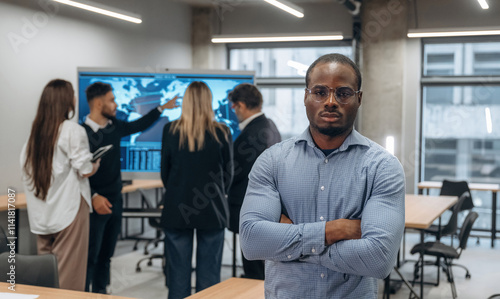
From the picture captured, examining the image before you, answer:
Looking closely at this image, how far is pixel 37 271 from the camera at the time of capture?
2.56 metres

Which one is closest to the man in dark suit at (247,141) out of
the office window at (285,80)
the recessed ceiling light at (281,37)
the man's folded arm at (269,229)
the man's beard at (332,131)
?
the man's folded arm at (269,229)

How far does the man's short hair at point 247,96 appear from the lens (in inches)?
174

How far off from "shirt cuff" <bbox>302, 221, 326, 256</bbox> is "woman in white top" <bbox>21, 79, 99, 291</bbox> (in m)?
2.31

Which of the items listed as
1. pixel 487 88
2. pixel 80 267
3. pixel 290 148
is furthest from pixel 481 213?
pixel 290 148

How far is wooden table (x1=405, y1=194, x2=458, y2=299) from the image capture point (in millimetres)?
4406

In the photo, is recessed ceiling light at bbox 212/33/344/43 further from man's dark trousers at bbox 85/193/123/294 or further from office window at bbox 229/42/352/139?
man's dark trousers at bbox 85/193/123/294

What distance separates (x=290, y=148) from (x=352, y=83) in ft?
0.98

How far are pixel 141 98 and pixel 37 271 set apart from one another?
2448 millimetres

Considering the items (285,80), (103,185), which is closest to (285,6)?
(285,80)

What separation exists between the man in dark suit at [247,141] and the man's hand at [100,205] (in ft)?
3.27

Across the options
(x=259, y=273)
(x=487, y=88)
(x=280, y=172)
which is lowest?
(x=259, y=273)

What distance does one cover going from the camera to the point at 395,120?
849cm

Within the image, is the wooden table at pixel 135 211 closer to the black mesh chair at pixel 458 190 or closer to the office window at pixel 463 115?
the black mesh chair at pixel 458 190

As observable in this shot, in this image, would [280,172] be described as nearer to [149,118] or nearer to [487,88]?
[149,118]
